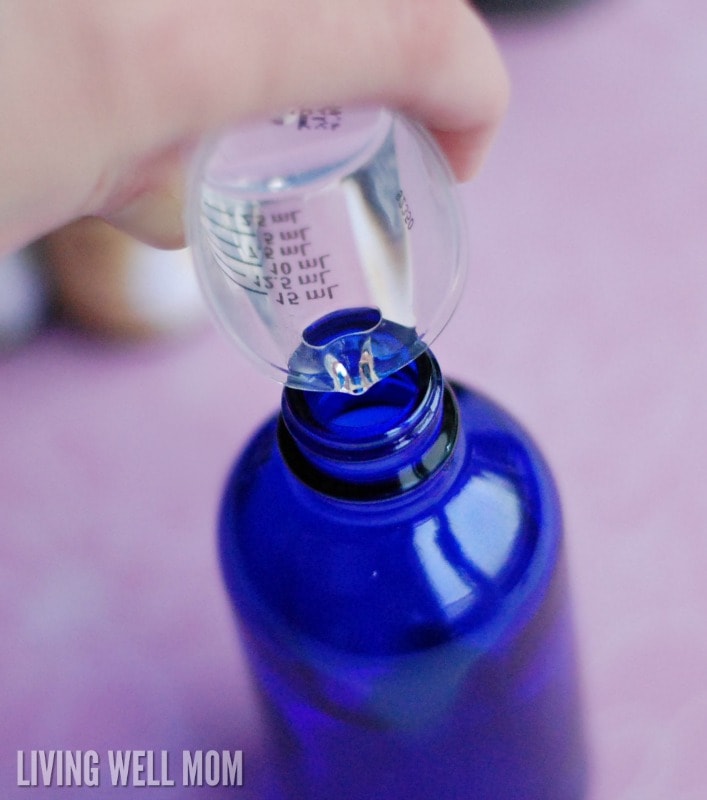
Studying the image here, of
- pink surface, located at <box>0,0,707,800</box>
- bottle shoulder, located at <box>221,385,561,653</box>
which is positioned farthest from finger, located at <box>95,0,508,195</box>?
pink surface, located at <box>0,0,707,800</box>

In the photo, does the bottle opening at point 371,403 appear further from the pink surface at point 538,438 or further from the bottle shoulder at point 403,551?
the pink surface at point 538,438

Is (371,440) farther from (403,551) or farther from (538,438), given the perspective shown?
(538,438)

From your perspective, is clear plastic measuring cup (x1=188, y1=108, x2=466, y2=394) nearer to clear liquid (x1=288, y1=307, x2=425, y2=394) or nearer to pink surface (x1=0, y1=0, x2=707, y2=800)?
clear liquid (x1=288, y1=307, x2=425, y2=394)

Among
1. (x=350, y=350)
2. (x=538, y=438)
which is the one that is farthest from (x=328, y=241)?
(x=538, y=438)

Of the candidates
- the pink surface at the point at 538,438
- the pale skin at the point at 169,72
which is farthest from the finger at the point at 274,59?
the pink surface at the point at 538,438

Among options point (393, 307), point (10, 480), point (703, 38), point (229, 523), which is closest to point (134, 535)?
point (10, 480)
